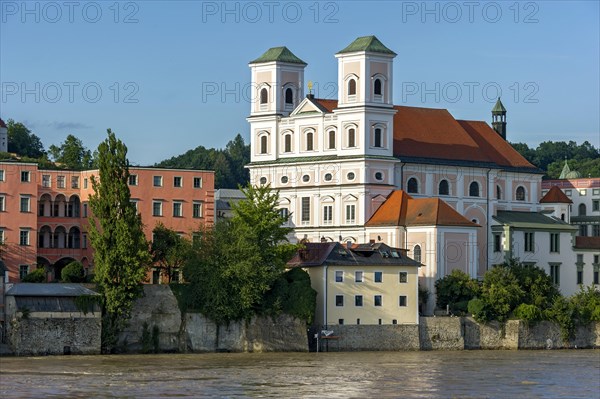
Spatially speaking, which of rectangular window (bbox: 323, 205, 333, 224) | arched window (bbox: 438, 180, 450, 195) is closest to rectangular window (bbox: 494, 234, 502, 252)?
arched window (bbox: 438, 180, 450, 195)

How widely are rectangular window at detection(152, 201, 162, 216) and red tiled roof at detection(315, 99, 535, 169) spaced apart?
1769cm

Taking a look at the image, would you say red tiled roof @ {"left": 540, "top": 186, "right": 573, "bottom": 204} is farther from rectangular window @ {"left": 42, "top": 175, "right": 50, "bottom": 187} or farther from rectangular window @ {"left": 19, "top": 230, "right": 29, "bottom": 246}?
rectangular window @ {"left": 19, "top": 230, "right": 29, "bottom": 246}

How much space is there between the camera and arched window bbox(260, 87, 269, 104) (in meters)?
124

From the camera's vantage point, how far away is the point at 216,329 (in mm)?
97562

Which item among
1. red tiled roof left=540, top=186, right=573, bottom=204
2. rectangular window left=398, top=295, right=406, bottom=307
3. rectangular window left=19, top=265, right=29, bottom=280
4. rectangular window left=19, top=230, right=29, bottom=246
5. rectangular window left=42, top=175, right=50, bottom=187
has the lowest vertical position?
rectangular window left=398, top=295, right=406, bottom=307

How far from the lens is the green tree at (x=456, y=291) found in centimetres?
10944

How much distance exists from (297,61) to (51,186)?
22875 mm

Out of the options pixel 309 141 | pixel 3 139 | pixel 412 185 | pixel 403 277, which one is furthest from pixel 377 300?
pixel 3 139

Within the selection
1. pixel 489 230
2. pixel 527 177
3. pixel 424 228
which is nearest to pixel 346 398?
pixel 424 228

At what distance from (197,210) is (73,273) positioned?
1290 cm

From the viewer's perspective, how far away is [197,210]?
369ft

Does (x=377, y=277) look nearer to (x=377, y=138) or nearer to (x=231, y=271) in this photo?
(x=231, y=271)

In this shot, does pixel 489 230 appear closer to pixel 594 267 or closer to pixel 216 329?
pixel 594 267

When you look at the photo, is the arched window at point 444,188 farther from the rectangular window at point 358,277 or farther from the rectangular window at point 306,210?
the rectangular window at point 358,277
